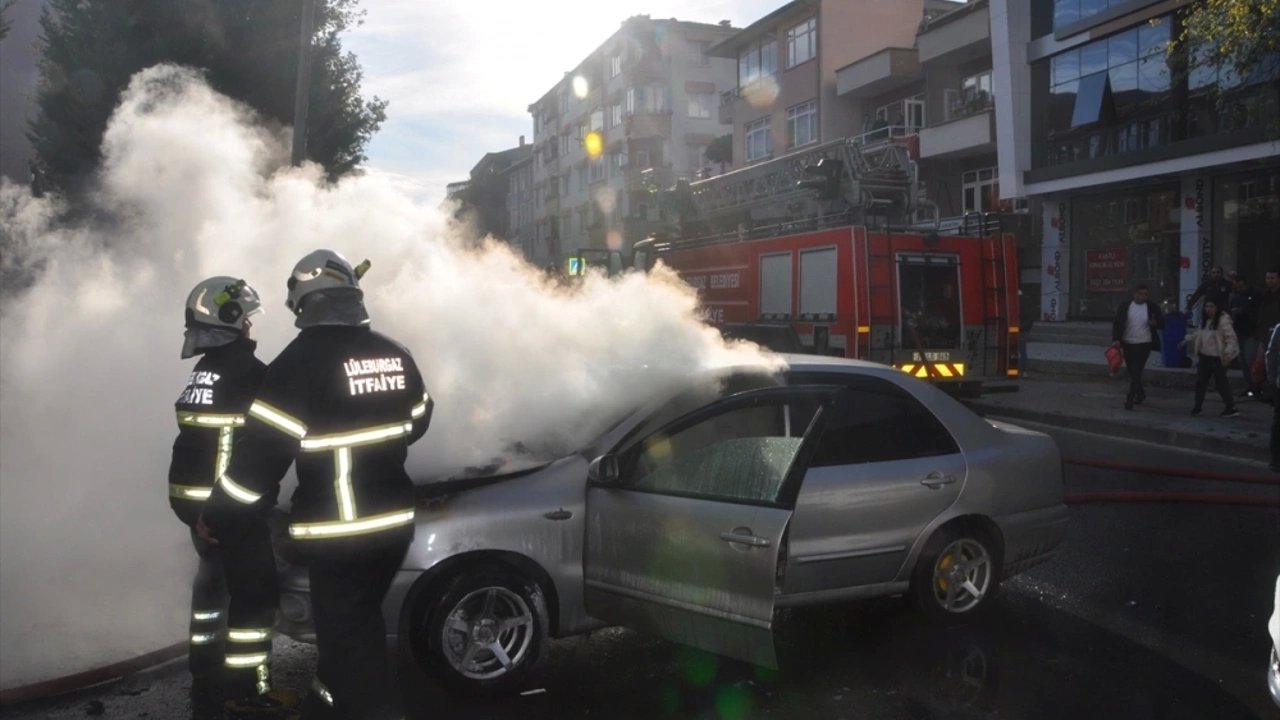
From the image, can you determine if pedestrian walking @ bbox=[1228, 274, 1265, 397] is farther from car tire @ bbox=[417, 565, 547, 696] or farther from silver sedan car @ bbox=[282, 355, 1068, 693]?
car tire @ bbox=[417, 565, 547, 696]

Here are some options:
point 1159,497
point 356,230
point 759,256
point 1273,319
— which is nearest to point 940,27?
point 1273,319

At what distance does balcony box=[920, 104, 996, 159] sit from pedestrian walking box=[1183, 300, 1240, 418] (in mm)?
15236

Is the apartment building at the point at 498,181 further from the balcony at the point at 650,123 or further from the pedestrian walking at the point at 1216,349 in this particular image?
the pedestrian walking at the point at 1216,349

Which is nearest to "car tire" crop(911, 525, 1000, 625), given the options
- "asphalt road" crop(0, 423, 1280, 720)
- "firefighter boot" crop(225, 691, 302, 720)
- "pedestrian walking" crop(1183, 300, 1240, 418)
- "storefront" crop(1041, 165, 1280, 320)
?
"asphalt road" crop(0, 423, 1280, 720)

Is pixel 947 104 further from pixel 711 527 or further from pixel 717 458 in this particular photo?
pixel 711 527

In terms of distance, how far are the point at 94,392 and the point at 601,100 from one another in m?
54.5

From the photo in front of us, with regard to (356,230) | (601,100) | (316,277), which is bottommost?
(316,277)

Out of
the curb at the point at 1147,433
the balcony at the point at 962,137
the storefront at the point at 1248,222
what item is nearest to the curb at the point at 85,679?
the curb at the point at 1147,433

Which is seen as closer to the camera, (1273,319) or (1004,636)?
(1004,636)

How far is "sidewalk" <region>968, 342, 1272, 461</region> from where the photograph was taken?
11234mm

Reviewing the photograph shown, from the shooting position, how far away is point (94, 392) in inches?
285

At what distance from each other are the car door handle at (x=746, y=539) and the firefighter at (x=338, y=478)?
1371 millimetres

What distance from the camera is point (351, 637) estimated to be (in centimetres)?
325

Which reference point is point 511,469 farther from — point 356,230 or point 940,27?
point 940,27
